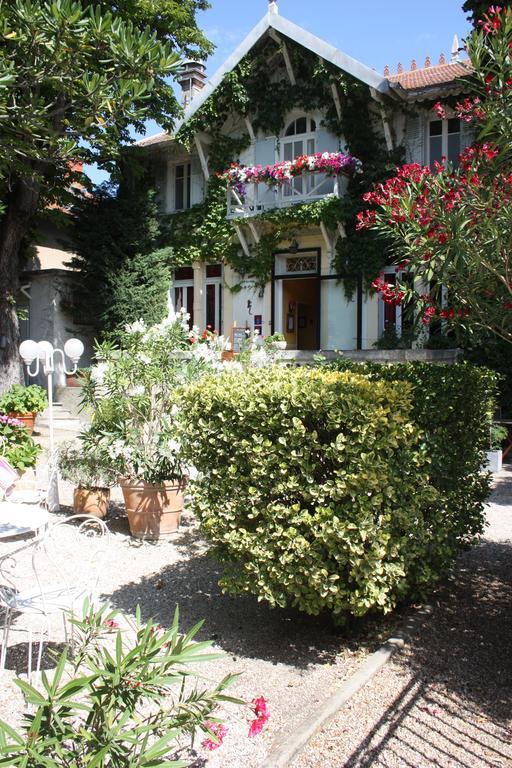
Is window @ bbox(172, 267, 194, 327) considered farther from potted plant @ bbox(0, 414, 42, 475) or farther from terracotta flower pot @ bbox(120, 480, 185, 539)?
terracotta flower pot @ bbox(120, 480, 185, 539)

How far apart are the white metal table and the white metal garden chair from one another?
5.6 inches

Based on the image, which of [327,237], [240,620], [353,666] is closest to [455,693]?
[353,666]

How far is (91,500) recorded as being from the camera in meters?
7.57

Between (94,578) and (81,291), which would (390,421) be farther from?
(81,291)

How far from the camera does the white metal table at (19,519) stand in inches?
173

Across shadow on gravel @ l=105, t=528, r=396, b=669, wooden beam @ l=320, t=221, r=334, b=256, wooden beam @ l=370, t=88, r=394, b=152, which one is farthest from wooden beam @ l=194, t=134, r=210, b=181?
shadow on gravel @ l=105, t=528, r=396, b=669

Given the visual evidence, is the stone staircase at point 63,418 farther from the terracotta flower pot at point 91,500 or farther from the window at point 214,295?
the window at point 214,295

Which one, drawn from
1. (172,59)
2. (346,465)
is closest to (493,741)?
(346,465)

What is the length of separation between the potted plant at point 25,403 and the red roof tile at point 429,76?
11.9m

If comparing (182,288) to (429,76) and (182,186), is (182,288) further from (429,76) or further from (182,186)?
(429,76)

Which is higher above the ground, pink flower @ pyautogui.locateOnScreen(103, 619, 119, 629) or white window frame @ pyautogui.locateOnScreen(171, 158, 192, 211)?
white window frame @ pyautogui.locateOnScreen(171, 158, 192, 211)

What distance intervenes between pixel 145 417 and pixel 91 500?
1.25m

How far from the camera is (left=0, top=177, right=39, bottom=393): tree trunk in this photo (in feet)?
52.3

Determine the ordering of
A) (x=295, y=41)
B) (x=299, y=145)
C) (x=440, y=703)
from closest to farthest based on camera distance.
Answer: (x=440, y=703) < (x=295, y=41) < (x=299, y=145)
